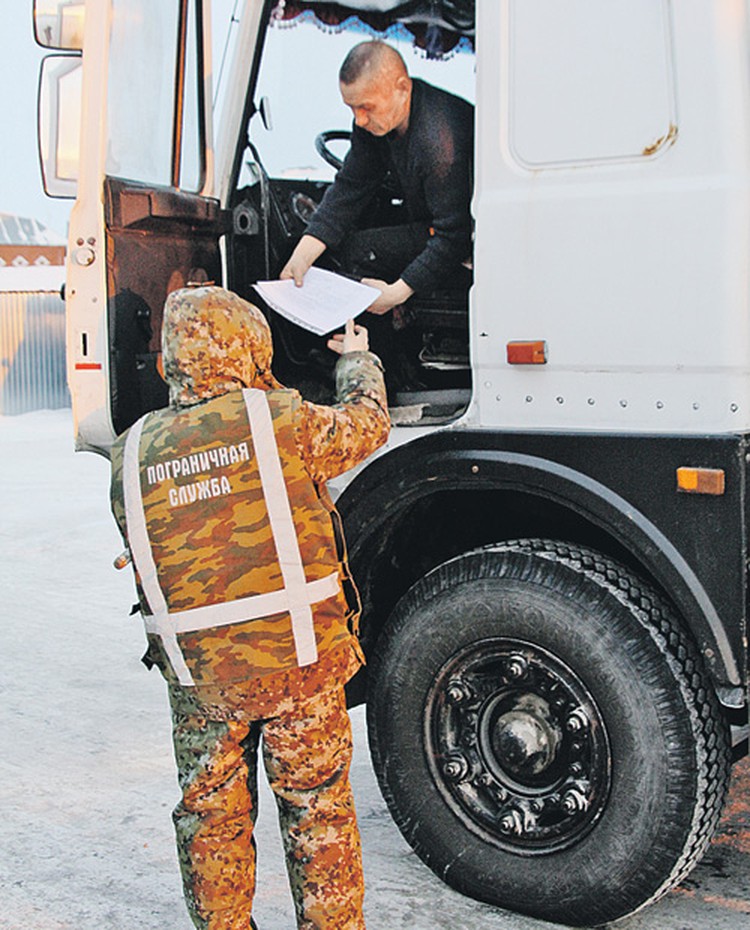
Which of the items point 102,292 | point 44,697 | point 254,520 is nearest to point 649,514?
point 254,520

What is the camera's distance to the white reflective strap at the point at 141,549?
2785 mm

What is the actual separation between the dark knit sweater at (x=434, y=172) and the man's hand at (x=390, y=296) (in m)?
0.02

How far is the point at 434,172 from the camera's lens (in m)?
3.47

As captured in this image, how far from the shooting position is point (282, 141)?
4.11 m

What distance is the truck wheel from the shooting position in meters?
2.96

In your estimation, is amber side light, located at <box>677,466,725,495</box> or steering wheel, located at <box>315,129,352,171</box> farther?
steering wheel, located at <box>315,129,352,171</box>

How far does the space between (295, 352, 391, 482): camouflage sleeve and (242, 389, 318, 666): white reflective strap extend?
78 millimetres

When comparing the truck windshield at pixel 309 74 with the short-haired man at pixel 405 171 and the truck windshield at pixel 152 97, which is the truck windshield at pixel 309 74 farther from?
the short-haired man at pixel 405 171

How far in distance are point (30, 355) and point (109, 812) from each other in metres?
14.8

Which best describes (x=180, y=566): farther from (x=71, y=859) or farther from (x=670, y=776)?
(x=71, y=859)

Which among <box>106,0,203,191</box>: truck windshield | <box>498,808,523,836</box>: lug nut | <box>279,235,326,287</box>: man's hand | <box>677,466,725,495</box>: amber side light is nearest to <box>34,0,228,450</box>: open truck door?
<box>106,0,203,191</box>: truck windshield

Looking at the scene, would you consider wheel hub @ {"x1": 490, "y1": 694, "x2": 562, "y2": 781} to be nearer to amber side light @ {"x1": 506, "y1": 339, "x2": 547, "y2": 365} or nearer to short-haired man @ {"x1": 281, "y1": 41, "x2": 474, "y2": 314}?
amber side light @ {"x1": 506, "y1": 339, "x2": 547, "y2": 365}

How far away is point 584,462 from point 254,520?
0.83 metres

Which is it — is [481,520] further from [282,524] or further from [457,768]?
[282,524]
